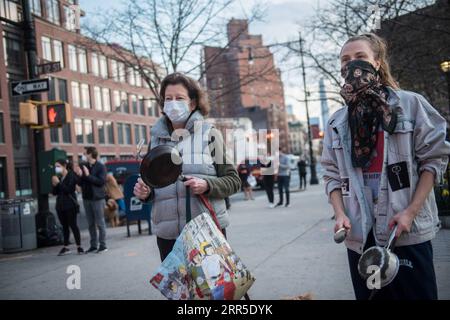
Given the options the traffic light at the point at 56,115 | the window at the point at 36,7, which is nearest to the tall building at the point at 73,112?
the window at the point at 36,7

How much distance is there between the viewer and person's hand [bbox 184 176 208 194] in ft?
7.95

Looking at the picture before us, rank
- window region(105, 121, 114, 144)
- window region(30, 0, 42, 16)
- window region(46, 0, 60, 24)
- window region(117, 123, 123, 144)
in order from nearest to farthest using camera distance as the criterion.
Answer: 1. window region(46, 0, 60, 24)
2. window region(30, 0, 42, 16)
3. window region(105, 121, 114, 144)
4. window region(117, 123, 123, 144)

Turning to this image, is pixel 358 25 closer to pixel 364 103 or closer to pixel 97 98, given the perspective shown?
pixel 364 103

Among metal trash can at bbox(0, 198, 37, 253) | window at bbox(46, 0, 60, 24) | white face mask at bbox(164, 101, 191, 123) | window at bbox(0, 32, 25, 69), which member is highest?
window at bbox(0, 32, 25, 69)

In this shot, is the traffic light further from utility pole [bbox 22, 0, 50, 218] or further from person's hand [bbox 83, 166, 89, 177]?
person's hand [bbox 83, 166, 89, 177]

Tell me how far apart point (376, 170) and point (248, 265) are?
3.84m

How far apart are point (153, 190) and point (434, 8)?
777cm

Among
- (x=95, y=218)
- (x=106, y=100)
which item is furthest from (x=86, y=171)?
(x=106, y=100)

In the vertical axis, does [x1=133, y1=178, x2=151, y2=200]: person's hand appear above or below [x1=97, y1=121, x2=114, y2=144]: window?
below

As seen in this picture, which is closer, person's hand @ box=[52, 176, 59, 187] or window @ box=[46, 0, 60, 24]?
person's hand @ box=[52, 176, 59, 187]

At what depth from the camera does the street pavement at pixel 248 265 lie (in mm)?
4605

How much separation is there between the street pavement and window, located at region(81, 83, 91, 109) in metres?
35.3

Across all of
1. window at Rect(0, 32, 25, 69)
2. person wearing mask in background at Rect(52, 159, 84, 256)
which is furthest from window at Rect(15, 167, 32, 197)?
person wearing mask in background at Rect(52, 159, 84, 256)

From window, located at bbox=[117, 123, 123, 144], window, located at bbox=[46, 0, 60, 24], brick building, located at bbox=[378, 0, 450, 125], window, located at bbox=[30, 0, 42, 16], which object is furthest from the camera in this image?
window, located at bbox=[117, 123, 123, 144]
